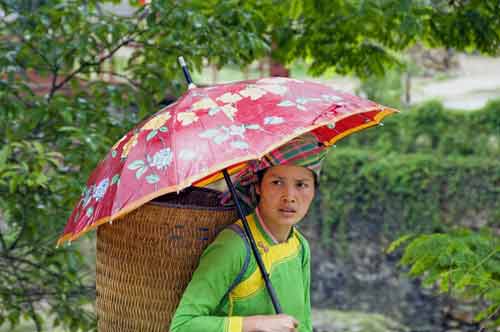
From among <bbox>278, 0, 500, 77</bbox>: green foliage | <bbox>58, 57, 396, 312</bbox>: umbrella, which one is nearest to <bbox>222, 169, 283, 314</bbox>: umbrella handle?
<bbox>58, 57, 396, 312</bbox>: umbrella

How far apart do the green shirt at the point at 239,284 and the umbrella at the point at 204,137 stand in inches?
2.2

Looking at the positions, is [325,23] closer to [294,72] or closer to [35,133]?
[35,133]

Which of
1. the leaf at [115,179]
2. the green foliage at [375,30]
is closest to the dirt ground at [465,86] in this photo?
the green foliage at [375,30]

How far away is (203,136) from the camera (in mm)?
1905

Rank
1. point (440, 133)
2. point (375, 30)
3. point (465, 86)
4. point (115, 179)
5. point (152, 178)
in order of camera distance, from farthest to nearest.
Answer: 1. point (465, 86)
2. point (440, 133)
3. point (375, 30)
4. point (115, 179)
5. point (152, 178)

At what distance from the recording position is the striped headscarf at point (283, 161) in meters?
2.05

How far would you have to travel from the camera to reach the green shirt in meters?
1.90

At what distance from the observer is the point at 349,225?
44.3 feet

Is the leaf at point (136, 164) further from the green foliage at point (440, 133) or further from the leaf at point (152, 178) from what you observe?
the green foliage at point (440, 133)

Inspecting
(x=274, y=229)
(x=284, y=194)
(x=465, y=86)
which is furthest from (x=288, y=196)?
(x=465, y=86)

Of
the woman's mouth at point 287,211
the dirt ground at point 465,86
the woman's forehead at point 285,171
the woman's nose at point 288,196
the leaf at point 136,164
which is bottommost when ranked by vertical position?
the woman's mouth at point 287,211

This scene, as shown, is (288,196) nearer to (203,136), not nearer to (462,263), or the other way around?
(203,136)

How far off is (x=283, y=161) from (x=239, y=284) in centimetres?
36

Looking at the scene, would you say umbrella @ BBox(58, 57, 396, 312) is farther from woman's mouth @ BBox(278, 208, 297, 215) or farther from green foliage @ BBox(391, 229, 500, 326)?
green foliage @ BBox(391, 229, 500, 326)
